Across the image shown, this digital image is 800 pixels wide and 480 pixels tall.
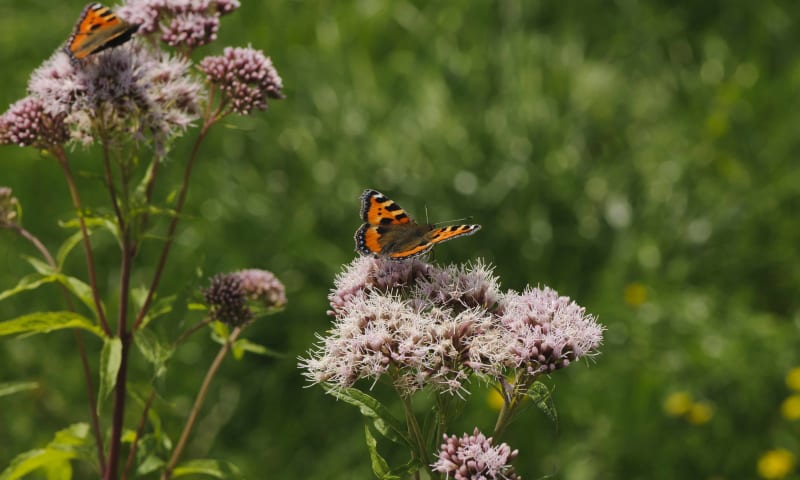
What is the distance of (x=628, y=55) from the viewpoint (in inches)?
280

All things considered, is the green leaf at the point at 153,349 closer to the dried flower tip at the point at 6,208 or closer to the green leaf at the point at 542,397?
the dried flower tip at the point at 6,208

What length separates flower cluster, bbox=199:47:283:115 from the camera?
9.36 ft

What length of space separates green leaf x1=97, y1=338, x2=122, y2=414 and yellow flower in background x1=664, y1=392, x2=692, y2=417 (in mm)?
3400

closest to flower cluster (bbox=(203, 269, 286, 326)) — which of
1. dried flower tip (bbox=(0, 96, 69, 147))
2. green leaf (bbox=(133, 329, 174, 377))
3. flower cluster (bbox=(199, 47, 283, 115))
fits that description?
green leaf (bbox=(133, 329, 174, 377))

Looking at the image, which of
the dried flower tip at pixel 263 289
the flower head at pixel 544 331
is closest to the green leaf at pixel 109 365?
the dried flower tip at pixel 263 289

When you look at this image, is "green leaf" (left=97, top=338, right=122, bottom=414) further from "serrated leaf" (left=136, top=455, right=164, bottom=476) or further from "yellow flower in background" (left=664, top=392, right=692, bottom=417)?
"yellow flower in background" (left=664, top=392, right=692, bottom=417)

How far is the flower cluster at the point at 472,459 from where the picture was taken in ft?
6.84

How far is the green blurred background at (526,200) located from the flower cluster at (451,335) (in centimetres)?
234

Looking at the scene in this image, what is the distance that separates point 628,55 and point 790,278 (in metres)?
2.31

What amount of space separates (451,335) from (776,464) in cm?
312

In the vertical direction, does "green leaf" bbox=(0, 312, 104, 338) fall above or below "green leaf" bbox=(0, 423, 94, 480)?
above

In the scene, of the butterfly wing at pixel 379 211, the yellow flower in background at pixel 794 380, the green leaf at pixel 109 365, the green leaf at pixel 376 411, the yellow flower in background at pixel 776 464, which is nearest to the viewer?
the green leaf at pixel 376 411

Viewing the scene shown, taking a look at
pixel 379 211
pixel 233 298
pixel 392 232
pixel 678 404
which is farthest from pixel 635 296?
pixel 233 298

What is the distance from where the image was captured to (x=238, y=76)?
286cm
